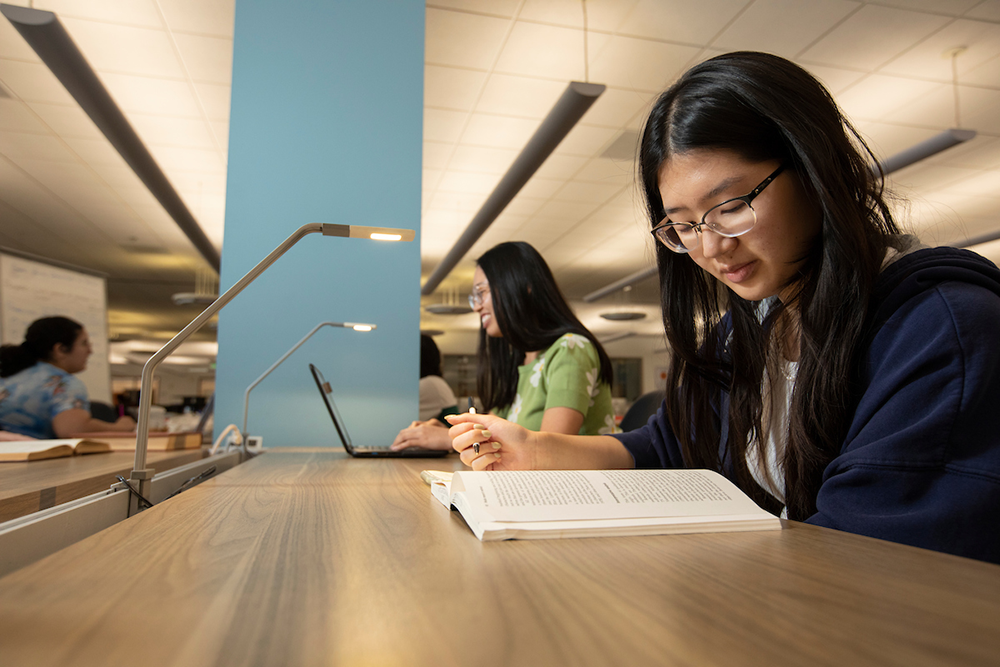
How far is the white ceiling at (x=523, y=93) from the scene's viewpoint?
3092mm

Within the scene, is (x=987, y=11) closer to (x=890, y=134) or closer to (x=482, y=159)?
(x=890, y=134)

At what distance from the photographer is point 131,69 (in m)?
3.53

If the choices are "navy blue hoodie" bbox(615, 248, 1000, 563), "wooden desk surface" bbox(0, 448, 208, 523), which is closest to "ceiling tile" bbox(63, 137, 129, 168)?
"wooden desk surface" bbox(0, 448, 208, 523)

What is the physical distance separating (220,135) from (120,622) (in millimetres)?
4658

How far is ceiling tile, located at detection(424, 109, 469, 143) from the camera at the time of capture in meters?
4.01

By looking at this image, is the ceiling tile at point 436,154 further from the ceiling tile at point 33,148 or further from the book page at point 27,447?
the book page at point 27,447

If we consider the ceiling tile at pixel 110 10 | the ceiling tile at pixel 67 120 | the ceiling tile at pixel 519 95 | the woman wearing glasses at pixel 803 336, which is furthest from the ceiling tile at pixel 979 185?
the ceiling tile at pixel 67 120

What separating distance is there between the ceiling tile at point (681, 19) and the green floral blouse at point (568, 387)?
2179mm

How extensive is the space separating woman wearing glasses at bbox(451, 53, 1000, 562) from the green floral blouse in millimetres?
540

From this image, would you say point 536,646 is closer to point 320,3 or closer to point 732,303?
point 732,303

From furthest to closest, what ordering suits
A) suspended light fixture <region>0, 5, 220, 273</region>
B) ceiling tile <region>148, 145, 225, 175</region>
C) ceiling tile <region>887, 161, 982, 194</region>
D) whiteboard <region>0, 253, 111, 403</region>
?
ceiling tile <region>887, 161, 982, 194</region>, ceiling tile <region>148, 145, 225, 175</region>, whiteboard <region>0, 253, 111, 403</region>, suspended light fixture <region>0, 5, 220, 273</region>

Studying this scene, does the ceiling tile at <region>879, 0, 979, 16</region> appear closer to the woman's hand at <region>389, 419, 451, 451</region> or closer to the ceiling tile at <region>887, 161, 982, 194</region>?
the ceiling tile at <region>887, 161, 982, 194</region>

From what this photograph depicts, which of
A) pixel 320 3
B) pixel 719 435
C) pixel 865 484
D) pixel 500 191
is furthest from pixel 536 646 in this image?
pixel 500 191

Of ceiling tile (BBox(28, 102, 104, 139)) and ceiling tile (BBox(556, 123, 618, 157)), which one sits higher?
ceiling tile (BBox(28, 102, 104, 139))
